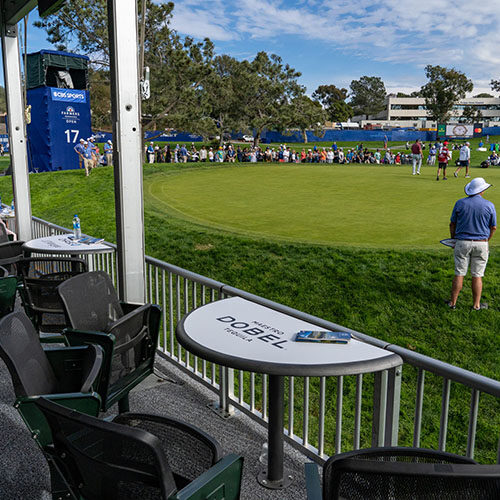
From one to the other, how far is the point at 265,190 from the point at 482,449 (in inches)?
524

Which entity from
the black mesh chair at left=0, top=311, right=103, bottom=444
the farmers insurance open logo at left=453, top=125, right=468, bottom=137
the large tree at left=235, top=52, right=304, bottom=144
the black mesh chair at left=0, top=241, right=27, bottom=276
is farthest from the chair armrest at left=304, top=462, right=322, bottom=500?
the farmers insurance open logo at left=453, top=125, right=468, bottom=137

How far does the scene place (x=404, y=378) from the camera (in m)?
6.61

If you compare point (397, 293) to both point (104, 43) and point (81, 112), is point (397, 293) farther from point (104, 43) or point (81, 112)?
point (104, 43)

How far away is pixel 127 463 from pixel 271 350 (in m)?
1.01

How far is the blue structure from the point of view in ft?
56.5

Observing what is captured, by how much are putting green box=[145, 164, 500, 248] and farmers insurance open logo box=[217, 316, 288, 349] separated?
7.52 m

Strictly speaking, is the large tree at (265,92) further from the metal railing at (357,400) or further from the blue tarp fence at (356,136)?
the metal railing at (357,400)

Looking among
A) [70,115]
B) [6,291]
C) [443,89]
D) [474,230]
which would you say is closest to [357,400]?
[6,291]

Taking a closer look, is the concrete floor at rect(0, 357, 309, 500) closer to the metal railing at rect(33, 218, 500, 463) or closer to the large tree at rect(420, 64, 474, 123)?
the metal railing at rect(33, 218, 500, 463)

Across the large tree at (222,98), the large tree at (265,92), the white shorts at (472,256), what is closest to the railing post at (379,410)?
the white shorts at (472,256)

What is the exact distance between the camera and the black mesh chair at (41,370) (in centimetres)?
210

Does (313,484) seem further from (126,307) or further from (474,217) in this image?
(474,217)

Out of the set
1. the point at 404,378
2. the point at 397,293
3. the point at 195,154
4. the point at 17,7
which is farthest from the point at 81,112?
the point at 195,154

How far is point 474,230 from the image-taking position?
742 cm
